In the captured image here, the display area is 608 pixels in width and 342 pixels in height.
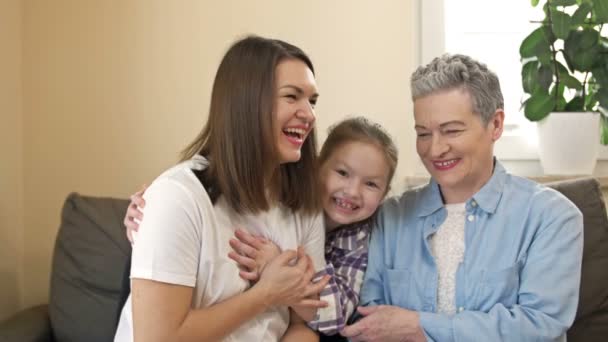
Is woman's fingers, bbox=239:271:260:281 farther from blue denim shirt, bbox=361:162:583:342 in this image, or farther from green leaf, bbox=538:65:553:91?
green leaf, bbox=538:65:553:91

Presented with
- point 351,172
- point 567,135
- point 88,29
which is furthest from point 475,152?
point 88,29

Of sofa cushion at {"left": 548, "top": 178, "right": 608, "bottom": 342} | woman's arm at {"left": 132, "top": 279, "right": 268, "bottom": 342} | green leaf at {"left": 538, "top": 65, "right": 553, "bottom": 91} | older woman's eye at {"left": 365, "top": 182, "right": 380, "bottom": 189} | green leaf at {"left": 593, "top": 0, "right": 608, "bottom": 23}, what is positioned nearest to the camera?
woman's arm at {"left": 132, "top": 279, "right": 268, "bottom": 342}

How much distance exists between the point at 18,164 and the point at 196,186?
129cm

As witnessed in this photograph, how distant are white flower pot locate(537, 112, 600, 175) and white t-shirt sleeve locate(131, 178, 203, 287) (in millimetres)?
1489

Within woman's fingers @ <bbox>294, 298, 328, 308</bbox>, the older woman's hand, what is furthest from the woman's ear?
woman's fingers @ <bbox>294, 298, 328, 308</bbox>

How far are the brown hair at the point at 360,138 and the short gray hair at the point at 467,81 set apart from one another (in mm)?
165

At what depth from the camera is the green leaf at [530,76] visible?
7.87ft

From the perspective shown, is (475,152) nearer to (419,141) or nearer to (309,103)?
(419,141)

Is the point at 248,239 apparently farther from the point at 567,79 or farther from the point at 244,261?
the point at 567,79

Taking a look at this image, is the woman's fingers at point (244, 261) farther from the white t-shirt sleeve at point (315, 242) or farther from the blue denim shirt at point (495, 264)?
the blue denim shirt at point (495, 264)

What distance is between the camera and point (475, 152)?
1699 mm

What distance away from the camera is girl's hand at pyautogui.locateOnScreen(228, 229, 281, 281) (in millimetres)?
1484

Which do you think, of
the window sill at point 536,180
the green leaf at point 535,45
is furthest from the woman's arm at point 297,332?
the green leaf at point 535,45

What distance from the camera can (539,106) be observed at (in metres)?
2.38
